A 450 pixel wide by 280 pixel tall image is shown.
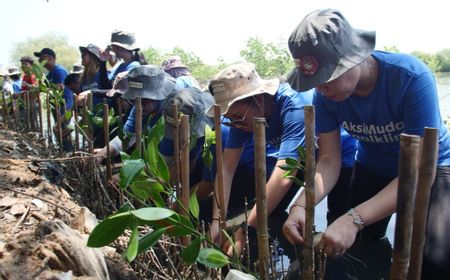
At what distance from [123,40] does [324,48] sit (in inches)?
117

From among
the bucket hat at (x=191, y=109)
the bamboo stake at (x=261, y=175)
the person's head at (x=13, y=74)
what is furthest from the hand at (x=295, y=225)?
the person's head at (x=13, y=74)

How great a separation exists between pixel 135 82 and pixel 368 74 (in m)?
1.62

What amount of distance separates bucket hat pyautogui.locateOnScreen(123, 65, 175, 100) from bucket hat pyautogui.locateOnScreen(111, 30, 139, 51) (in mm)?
1288

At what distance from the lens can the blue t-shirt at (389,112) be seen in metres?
1.50

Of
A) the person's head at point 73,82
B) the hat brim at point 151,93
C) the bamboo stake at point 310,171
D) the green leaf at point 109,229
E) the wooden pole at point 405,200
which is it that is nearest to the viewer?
the wooden pole at point 405,200

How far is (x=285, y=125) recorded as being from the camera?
195cm

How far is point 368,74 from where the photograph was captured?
163 centimetres

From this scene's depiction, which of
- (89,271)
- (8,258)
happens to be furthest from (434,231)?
(8,258)

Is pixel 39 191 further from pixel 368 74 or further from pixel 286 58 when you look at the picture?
pixel 286 58

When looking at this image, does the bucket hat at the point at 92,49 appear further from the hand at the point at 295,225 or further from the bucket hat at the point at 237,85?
the hand at the point at 295,225

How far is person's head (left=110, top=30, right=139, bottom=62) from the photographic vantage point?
4031 millimetres

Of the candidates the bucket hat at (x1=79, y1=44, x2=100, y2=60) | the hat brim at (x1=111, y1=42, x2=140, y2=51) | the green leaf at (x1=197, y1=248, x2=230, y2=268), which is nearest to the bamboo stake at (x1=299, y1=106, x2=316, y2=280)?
the green leaf at (x1=197, y1=248, x2=230, y2=268)

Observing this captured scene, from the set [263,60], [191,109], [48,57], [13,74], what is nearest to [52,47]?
[263,60]

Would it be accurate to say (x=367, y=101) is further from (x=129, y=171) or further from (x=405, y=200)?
(x=129, y=171)
